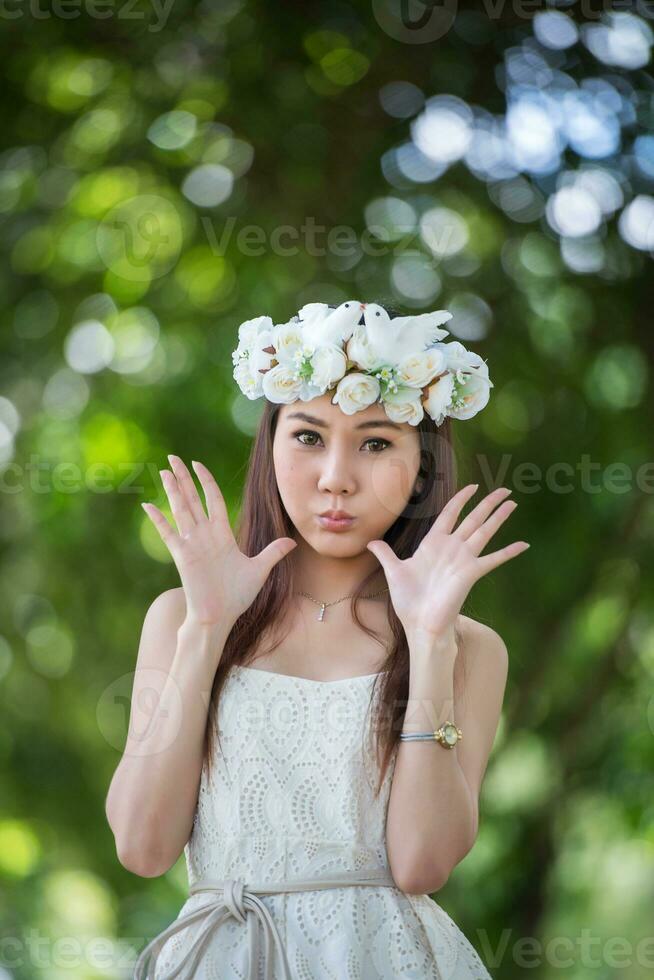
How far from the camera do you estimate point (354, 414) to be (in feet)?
5.57

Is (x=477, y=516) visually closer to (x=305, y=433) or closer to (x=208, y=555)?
(x=305, y=433)

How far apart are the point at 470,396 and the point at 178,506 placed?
461 millimetres

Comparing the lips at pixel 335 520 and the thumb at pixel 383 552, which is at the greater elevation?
the lips at pixel 335 520

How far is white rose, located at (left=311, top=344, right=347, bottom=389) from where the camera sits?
1693 millimetres

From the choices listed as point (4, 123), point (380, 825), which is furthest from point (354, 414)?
point (4, 123)

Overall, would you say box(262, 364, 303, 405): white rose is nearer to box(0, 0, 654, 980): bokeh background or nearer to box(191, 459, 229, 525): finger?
box(191, 459, 229, 525): finger

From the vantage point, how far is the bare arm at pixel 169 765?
5.24 ft

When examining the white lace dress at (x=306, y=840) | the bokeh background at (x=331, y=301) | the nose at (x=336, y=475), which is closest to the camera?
the white lace dress at (x=306, y=840)

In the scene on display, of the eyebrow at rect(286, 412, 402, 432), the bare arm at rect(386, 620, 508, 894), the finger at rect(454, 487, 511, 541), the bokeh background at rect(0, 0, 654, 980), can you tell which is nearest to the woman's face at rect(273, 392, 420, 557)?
the eyebrow at rect(286, 412, 402, 432)

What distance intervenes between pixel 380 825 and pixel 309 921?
0.15 m

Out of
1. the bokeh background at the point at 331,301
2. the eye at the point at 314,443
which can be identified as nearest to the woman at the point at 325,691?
the eye at the point at 314,443

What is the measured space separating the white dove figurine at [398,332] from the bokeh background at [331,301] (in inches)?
64.6

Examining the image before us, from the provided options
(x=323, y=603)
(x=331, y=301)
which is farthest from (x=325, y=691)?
(x=331, y=301)

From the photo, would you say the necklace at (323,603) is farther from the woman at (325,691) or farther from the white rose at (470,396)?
the white rose at (470,396)
